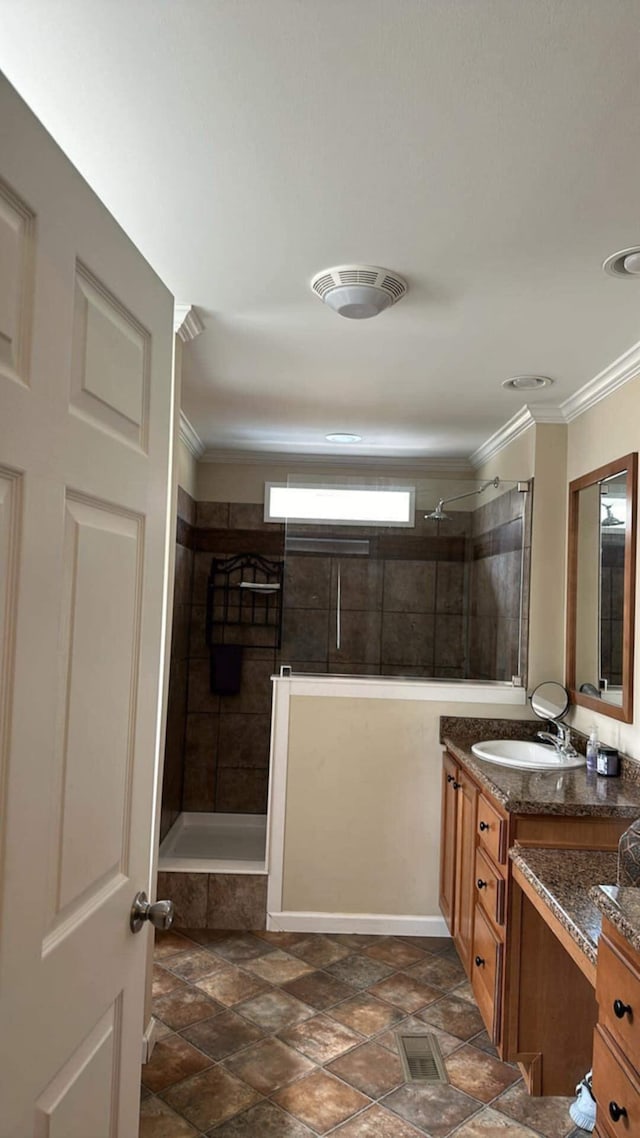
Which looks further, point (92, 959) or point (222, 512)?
point (222, 512)

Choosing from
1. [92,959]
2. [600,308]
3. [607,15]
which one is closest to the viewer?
[92,959]

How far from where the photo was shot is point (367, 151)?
1.66m

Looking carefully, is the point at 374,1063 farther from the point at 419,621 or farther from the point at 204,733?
the point at 204,733

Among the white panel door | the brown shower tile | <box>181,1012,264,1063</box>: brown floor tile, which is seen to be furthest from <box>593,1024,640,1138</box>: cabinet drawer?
<box>181,1012,264,1063</box>: brown floor tile

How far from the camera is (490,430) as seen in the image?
414cm

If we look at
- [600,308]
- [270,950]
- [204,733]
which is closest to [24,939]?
[600,308]

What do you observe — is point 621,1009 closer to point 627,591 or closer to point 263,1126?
point 263,1126

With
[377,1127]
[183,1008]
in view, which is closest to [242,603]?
[183,1008]

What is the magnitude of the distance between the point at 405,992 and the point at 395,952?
0.36 meters

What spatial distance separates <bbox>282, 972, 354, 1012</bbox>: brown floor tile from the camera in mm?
2943

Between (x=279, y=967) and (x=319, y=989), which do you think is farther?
(x=279, y=967)

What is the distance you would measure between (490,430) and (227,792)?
2.77m

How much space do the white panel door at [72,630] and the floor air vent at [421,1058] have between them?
1.51 m

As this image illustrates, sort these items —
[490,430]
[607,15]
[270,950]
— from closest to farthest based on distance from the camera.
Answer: [607,15]
[270,950]
[490,430]
